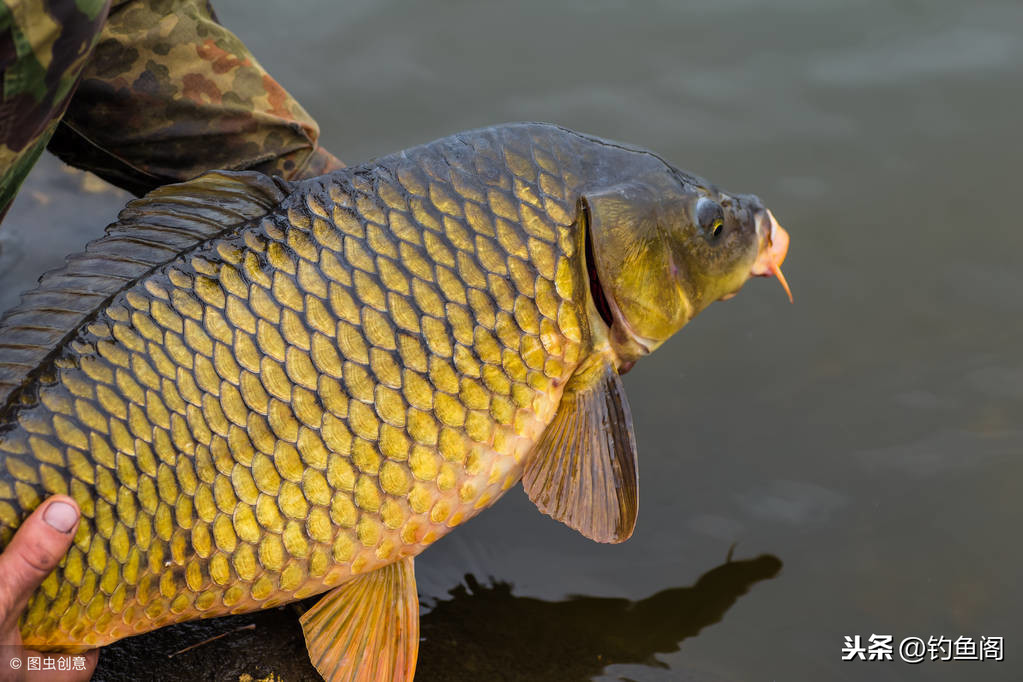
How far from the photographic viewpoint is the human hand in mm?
2045

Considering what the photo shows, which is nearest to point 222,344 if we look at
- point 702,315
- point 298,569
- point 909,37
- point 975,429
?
point 298,569

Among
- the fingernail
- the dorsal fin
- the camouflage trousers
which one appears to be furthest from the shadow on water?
the camouflage trousers

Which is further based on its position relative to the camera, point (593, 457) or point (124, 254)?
point (593, 457)

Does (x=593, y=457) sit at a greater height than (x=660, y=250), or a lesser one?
lesser

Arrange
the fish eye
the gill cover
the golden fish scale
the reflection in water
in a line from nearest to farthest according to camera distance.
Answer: the golden fish scale
the gill cover
the fish eye
the reflection in water

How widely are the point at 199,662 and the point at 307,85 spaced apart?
3.02 meters

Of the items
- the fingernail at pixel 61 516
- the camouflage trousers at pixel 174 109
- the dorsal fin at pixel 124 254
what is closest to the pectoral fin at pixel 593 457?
the dorsal fin at pixel 124 254

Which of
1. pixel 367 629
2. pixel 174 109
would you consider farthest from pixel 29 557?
pixel 174 109

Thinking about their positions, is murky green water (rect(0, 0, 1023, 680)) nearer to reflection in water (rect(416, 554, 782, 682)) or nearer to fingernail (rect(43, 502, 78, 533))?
reflection in water (rect(416, 554, 782, 682))

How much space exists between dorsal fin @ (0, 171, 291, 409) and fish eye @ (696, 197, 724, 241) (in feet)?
3.46

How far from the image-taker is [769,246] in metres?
2.91

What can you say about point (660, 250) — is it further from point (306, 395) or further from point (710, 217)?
point (306, 395)

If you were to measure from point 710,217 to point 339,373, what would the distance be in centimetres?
106

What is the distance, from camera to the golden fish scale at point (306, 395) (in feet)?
7.23
